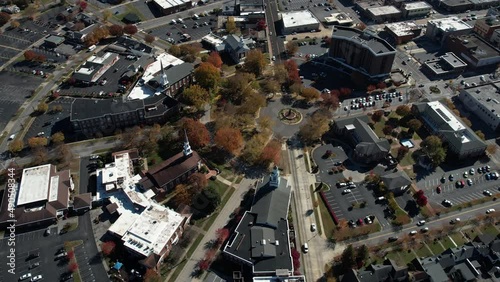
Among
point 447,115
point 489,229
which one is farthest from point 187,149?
point 447,115

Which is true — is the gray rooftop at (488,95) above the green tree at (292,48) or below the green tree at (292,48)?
below

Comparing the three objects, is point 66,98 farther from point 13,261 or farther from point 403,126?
point 403,126

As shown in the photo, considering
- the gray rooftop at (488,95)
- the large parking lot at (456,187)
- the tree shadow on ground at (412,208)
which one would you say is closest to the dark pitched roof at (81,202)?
the tree shadow on ground at (412,208)

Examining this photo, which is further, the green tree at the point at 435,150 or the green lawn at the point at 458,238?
the green tree at the point at 435,150

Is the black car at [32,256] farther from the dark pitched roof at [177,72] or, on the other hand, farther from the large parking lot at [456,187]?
the large parking lot at [456,187]

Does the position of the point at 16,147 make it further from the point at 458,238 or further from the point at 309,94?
the point at 458,238

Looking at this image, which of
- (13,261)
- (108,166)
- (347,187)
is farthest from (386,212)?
(13,261)
